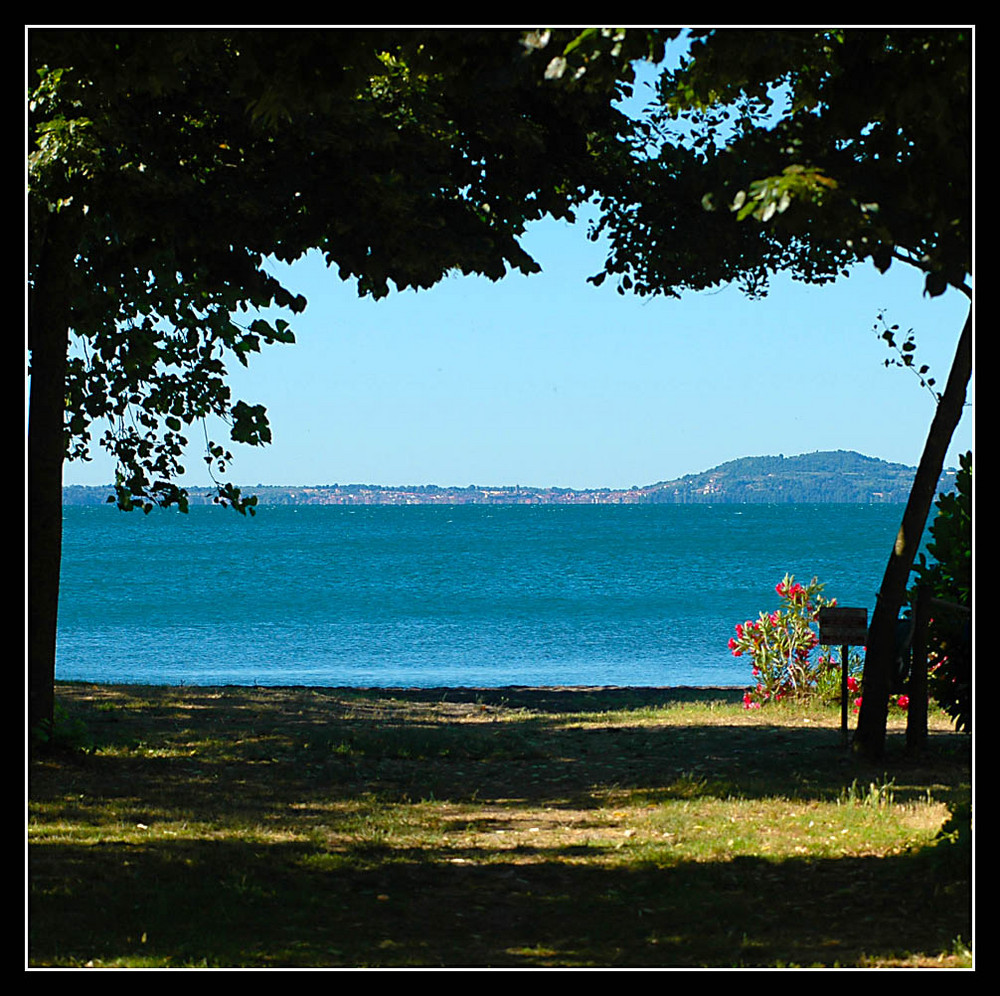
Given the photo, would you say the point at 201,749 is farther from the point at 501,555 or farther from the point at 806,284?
the point at 501,555

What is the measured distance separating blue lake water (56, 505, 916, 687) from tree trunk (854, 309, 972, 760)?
17065 millimetres

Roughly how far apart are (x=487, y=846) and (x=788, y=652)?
8276 mm

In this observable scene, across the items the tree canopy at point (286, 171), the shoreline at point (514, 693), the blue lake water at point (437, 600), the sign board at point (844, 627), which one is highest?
the tree canopy at point (286, 171)

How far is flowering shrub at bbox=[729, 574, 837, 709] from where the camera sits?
14.9 meters

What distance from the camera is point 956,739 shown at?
10977mm

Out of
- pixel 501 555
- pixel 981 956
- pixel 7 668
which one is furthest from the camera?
pixel 501 555

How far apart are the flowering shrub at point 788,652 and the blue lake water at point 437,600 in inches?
481

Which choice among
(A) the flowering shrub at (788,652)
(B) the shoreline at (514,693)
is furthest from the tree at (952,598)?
(B) the shoreline at (514,693)

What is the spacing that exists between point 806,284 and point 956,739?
173 inches

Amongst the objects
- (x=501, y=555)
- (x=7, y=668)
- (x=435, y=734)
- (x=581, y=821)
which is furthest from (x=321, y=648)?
(x=501, y=555)

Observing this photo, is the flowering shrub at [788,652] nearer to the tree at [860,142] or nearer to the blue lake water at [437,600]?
the tree at [860,142]

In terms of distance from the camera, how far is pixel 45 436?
9617 mm

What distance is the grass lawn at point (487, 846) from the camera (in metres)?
5.34

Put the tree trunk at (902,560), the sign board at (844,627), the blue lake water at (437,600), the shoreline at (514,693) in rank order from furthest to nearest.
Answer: the blue lake water at (437,600), the shoreline at (514,693), the sign board at (844,627), the tree trunk at (902,560)
